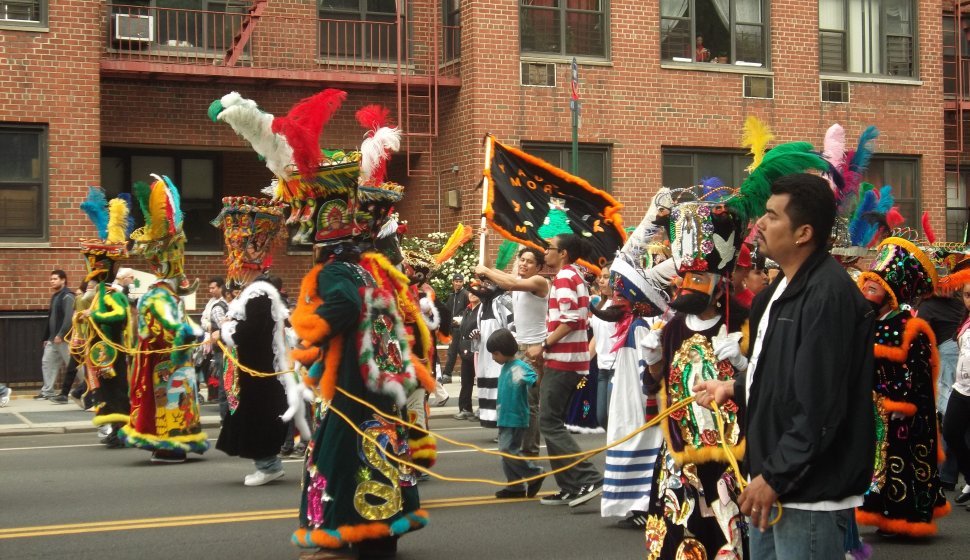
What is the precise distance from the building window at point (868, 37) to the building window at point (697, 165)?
272 centimetres

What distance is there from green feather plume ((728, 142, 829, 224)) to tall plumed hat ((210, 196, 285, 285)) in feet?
16.2

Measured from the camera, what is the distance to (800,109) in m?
24.7

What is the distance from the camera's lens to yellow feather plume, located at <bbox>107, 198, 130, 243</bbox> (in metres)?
13.2

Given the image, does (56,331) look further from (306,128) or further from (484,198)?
(306,128)

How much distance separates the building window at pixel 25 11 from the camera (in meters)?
19.7

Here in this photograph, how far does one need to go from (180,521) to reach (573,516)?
112 inches

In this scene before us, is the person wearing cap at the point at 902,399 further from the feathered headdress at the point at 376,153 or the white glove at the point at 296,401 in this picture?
the white glove at the point at 296,401

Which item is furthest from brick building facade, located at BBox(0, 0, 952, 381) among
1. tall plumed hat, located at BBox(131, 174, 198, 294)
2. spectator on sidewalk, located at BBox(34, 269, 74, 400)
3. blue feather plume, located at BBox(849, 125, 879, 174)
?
blue feather plume, located at BBox(849, 125, 879, 174)

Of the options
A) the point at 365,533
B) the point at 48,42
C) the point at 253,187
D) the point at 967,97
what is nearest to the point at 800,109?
the point at 967,97

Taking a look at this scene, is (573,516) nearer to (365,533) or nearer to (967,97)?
(365,533)

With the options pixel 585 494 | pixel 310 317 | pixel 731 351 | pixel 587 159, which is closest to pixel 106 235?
pixel 585 494

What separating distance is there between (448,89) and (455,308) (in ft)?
16.6

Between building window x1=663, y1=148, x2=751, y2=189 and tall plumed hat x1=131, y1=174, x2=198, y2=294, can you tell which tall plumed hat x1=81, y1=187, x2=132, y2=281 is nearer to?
tall plumed hat x1=131, y1=174, x2=198, y2=294

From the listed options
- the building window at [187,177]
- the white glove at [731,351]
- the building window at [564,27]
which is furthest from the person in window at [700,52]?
the white glove at [731,351]
